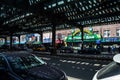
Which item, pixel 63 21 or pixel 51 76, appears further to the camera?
pixel 63 21

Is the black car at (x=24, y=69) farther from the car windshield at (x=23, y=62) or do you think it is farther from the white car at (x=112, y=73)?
the white car at (x=112, y=73)

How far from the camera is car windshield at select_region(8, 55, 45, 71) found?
7.93 meters

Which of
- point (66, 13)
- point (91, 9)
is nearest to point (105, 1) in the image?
→ point (91, 9)

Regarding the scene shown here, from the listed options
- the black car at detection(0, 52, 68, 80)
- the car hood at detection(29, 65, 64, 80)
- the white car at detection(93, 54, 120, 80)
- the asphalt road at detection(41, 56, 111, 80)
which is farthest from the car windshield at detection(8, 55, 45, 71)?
the asphalt road at detection(41, 56, 111, 80)

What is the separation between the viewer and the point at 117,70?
13.6 ft

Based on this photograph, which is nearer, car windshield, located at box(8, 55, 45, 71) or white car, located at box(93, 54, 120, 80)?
white car, located at box(93, 54, 120, 80)

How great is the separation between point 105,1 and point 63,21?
1068cm

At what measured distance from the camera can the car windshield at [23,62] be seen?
793 centimetres

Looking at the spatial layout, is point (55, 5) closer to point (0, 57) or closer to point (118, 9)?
point (118, 9)

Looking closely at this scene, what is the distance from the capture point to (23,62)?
820 centimetres

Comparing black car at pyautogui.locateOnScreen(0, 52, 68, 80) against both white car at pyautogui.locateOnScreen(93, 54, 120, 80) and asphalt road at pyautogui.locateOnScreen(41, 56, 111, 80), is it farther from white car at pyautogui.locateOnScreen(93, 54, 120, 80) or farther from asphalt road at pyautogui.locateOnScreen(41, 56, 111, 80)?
asphalt road at pyautogui.locateOnScreen(41, 56, 111, 80)

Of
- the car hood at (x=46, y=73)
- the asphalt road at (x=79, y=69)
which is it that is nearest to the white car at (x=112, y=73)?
the car hood at (x=46, y=73)

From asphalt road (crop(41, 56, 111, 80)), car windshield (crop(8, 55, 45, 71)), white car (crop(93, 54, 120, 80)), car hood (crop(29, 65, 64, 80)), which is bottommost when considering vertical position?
asphalt road (crop(41, 56, 111, 80))

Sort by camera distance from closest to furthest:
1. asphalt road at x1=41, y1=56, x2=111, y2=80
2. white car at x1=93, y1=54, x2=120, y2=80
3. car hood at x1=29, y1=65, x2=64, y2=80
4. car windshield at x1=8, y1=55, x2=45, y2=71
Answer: white car at x1=93, y1=54, x2=120, y2=80, car hood at x1=29, y1=65, x2=64, y2=80, car windshield at x1=8, y1=55, x2=45, y2=71, asphalt road at x1=41, y1=56, x2=111, y2=80
